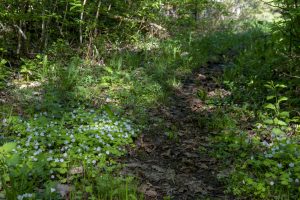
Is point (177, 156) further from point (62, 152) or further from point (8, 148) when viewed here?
point (8, 148)

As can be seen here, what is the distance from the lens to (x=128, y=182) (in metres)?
3.43

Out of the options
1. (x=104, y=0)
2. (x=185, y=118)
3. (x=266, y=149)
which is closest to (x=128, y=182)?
(x=266, y=149)

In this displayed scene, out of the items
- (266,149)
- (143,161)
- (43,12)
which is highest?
(43,12)

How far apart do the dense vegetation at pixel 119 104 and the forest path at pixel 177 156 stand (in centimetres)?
10

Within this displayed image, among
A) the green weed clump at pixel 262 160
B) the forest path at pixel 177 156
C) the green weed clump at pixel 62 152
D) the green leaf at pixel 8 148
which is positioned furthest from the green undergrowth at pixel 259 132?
the green leaf at pixel 8 148

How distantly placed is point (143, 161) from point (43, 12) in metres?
4.25

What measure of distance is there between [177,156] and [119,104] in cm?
176

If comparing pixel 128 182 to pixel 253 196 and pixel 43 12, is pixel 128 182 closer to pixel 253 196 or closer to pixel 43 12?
pixel 253 196

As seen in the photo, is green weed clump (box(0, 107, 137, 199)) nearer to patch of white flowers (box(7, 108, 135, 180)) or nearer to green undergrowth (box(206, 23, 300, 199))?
patch of white flowers (box(7, 108, 135, 180))

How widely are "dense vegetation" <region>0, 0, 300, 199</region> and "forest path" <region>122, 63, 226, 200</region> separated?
99mm

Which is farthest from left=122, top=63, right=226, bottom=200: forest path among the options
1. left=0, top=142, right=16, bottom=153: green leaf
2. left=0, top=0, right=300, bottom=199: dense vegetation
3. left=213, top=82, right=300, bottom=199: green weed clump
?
left=0, top=142, right=16, bottom=153: green leaf

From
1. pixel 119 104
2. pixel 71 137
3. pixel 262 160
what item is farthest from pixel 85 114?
pixel 262 160

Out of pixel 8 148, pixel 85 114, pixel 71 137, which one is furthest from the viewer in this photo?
pixel 85 114

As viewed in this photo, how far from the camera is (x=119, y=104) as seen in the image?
582cm
